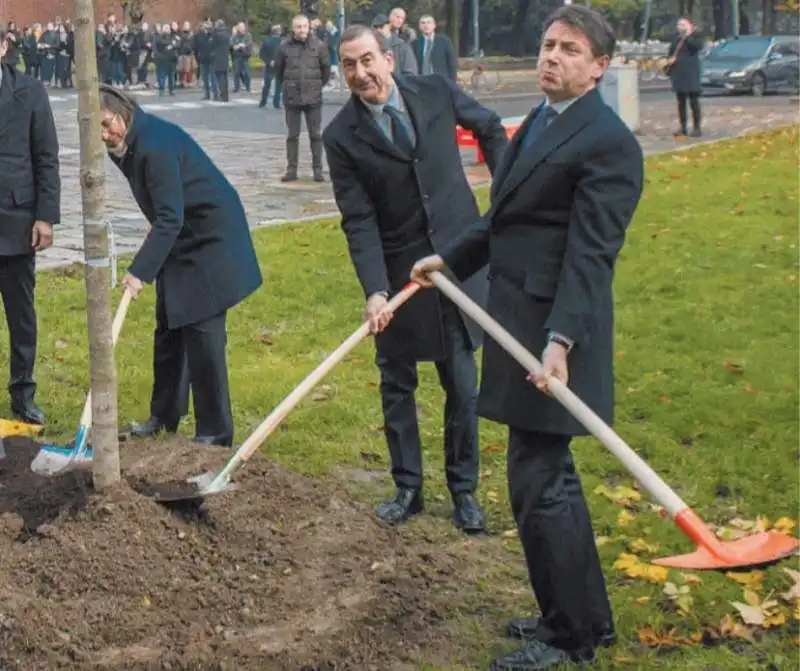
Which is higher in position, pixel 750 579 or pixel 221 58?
pixel 221 58

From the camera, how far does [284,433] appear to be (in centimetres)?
649

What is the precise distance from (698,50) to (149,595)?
1657 centimetres

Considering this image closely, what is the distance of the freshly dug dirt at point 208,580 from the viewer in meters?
4.10

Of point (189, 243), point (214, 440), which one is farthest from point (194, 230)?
point (214, 440)

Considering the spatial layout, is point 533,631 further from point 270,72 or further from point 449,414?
point 270,72

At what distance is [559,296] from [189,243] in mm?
2458

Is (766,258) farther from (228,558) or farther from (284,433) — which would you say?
(228,558)

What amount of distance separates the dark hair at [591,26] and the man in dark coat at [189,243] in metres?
2.23

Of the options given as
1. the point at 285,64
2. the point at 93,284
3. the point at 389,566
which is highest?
the point at 285,64

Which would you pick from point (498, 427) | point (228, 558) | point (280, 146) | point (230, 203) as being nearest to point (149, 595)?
point (228, 558)

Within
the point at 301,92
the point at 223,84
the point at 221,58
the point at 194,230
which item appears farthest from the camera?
the point at 221,58

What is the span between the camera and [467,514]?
5.32 m

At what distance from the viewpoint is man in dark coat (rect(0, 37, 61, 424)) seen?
649 centimetres

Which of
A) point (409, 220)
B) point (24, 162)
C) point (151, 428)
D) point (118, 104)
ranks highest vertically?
point (118, 104)
